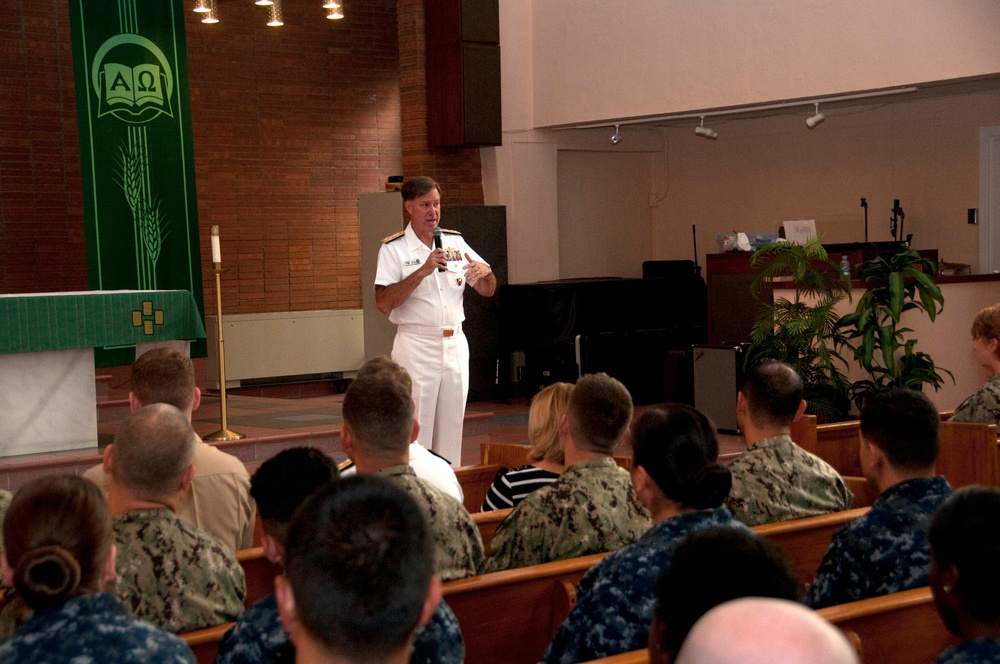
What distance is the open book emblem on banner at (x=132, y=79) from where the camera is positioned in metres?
7.79

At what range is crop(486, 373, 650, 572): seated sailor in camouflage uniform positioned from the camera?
Answer: 3121 millimetres

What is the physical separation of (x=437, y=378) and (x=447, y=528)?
3.10m

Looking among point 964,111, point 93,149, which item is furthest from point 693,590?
point 964,111

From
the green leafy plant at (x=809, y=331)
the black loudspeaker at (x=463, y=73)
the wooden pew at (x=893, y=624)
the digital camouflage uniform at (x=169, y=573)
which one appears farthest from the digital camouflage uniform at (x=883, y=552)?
the black loudspeaker at (x=463, y=73)

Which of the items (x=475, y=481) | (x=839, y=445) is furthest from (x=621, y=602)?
(x=839, y=445)

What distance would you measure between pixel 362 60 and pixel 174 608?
10.2 metres

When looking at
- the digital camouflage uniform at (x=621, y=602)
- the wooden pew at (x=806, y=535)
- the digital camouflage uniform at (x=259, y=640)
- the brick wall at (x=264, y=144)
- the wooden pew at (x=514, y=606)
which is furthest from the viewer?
the brick wall at (x=264, y=144)

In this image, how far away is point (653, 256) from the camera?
13.0m

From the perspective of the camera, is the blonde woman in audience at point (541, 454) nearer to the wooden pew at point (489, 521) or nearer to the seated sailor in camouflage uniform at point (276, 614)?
the wooden pew at point (489, 521)

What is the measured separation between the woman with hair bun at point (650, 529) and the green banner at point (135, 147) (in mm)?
5797

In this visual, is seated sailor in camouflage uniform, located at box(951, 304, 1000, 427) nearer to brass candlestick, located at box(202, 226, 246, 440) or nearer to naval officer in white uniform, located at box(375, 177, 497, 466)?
naval officer in white uniform, located at box(375, 177, 497, 466)

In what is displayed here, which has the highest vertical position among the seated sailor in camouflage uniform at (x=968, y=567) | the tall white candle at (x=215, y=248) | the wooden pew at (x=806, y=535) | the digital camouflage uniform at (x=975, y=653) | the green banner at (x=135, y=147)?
the green banner at (x=135, y=147)

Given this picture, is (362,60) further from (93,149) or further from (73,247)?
(93,149)

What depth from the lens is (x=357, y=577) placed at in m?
1.39
